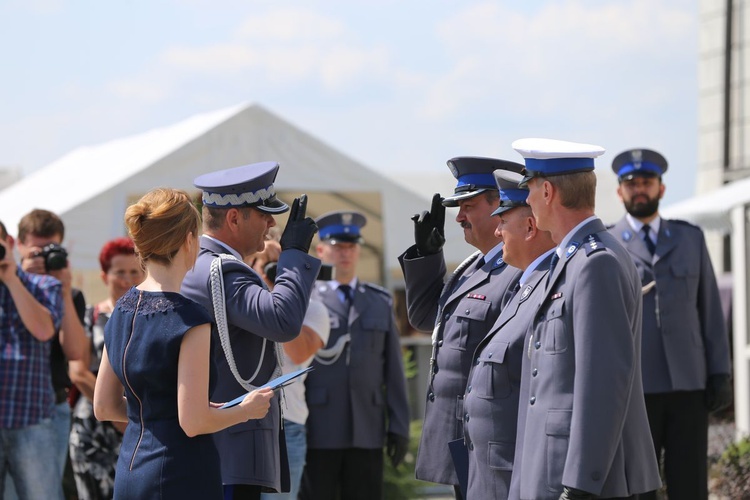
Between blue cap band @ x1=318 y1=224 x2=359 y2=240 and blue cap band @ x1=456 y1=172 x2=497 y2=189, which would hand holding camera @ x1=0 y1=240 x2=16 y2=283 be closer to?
blue cap band @ x1=318 y1=224 x2=359 y2=240

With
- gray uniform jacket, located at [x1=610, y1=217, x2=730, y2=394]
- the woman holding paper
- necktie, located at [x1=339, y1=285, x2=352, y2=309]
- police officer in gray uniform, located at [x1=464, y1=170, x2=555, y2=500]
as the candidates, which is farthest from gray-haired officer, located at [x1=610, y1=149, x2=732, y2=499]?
the woman holding paper

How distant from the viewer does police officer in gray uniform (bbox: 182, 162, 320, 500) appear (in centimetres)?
376

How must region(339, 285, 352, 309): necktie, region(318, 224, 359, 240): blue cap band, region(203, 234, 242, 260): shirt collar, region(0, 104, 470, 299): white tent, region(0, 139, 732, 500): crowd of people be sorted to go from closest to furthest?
region(0, 139, 732, 500): crowd of people
region(203, 234, 242, 260): shirt collar
region(339, 285, 352, 309): necktie
region(318, 224, 359, 240): blue cap band
region(0, 104, 470, 299): white tent

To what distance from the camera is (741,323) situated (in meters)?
Answer: 8.91

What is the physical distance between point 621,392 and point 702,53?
1081cm

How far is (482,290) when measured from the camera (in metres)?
4.23

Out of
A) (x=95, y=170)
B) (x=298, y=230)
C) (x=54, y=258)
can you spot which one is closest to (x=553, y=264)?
(x=298, y=230)

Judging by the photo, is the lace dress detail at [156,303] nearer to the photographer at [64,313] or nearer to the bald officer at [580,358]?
the bald officer at [580,358]

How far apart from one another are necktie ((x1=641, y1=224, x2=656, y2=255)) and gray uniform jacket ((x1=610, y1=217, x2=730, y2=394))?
29 mm

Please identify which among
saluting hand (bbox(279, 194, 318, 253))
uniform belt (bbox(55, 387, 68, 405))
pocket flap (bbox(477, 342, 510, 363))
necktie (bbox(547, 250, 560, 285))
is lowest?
uniform belt (bbox(55, 387, 68, 405))

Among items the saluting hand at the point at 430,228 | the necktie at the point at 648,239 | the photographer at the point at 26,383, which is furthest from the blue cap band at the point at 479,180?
the photographer at the point at 26,383

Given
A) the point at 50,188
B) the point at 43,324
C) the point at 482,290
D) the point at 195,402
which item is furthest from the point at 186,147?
the point at 195,402

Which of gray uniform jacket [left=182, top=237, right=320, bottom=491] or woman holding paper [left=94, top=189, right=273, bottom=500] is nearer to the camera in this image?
woman holding paper [left=94, top=189, right=273, bottom=500]

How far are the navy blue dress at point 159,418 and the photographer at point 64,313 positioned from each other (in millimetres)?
2317
